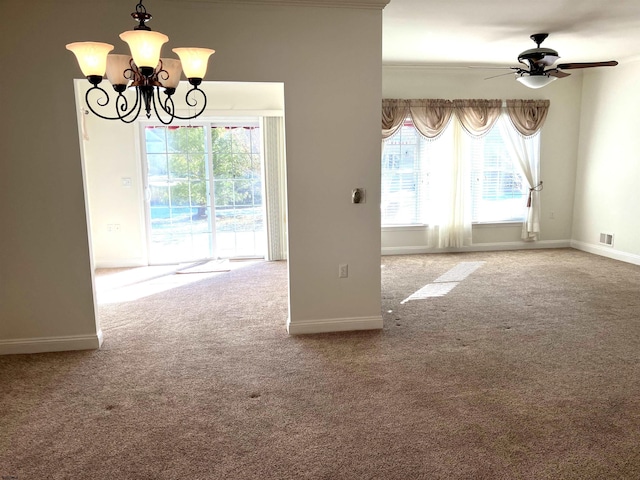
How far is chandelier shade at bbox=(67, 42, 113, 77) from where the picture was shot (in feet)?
7.25

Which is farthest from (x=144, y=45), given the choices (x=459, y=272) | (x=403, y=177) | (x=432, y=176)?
(x=432, y=176)

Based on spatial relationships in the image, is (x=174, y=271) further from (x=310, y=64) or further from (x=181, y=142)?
(x=310, y=64)

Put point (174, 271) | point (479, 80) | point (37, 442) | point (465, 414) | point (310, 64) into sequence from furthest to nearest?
point (479, 80) → point (174, 271) → point (310, 64) → point (465, 414) → point (37, 442)

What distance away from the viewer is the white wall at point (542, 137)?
673 cm

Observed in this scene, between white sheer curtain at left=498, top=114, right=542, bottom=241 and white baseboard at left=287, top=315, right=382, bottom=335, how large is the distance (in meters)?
4.37

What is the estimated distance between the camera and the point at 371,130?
3.71 metres

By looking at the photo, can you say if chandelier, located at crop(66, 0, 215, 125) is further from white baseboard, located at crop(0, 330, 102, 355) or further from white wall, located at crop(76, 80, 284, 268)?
white wall, located at crop(76, 80, 284, 268)

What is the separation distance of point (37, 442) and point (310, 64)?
3.01 m

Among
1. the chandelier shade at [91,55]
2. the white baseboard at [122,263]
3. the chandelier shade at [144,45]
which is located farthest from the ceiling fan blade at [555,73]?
the white baseboard at [122,263]

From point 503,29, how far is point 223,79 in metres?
3.01

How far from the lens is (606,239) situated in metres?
6.79

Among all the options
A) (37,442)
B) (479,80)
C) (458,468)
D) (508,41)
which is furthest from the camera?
(479,80)

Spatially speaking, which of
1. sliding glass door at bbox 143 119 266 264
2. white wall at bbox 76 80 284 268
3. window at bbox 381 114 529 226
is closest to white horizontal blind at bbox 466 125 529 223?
window at bbox 381 114 529 226

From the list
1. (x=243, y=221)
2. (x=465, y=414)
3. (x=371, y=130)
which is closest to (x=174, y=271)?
(x=243, y=221)
